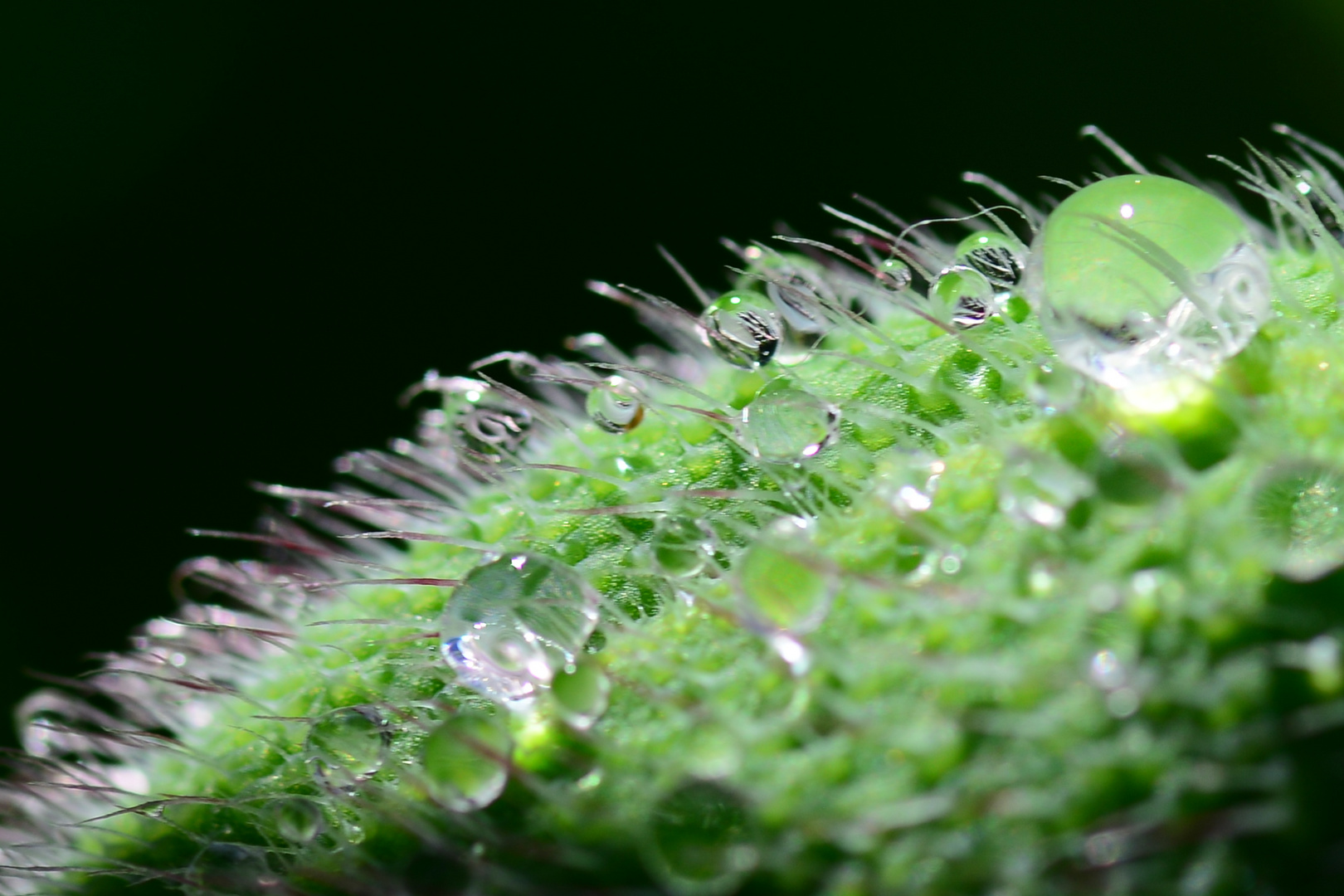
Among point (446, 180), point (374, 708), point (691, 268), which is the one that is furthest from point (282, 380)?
point (374, 708)

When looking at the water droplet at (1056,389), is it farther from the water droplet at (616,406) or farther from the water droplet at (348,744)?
the water droplet at (348,744)

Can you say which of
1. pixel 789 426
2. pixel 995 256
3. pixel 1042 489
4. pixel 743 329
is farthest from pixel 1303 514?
pixel 743 329

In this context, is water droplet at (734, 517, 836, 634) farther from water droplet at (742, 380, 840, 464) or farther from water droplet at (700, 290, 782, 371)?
water droplet at (700, 290, 782, 371)

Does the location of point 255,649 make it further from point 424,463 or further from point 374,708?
point 374,708

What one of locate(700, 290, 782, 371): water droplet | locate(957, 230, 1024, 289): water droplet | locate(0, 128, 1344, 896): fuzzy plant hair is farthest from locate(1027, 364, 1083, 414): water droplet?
locate(700, 290, 782, 371): water droplet

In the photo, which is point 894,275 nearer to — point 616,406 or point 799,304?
point 799,304

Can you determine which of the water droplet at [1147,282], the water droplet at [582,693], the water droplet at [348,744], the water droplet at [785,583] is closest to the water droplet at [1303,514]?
the water droplet at [1147,282]

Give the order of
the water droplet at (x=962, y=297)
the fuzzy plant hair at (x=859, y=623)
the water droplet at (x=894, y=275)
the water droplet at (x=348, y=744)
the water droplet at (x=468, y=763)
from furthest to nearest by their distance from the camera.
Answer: the water droplet at (x=894, y=275) → the water droplet at (x=962, y=297) → the water droplet at (x=348, y=744) → the water droplet at (x=468, y=763) → the fuzzy plant hair at (x=859, y=623)

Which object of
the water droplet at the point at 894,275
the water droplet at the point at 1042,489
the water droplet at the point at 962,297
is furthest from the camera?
the water droplet at the point at 894,275
